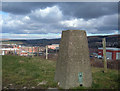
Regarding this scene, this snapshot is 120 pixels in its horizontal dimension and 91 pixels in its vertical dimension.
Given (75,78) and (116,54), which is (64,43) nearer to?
(75,78)

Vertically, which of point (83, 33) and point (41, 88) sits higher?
point (83, 33)

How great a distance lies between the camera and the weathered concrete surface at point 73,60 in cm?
466

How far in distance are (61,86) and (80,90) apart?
2.50ft

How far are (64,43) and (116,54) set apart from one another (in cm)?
2087

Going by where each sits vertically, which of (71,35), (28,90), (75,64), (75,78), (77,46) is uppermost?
(71,35)

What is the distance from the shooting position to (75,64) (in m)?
4.70

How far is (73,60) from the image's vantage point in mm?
4703

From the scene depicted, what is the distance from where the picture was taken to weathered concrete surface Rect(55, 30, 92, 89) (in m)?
4.66

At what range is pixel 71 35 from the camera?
190 inches

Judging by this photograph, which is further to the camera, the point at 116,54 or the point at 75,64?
the point at 116,54

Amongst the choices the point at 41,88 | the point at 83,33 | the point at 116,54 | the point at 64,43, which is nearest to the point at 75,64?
the point at 64,43

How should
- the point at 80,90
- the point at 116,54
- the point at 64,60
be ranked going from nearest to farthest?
the point at 80,90, the point at 64,60, the point at 116,54

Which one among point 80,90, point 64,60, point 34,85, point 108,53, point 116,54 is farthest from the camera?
point 108,53

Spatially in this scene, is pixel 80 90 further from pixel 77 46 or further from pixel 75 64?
pixel 77 46
